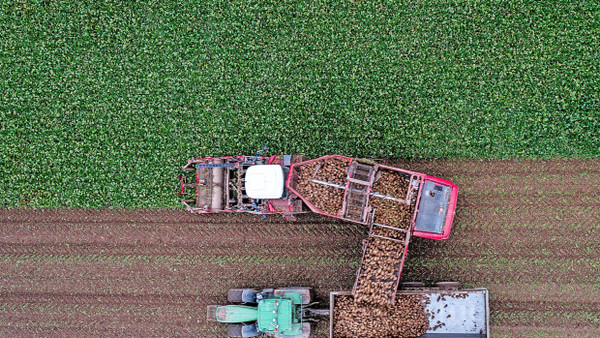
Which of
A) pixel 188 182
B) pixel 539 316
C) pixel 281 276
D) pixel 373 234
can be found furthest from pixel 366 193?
pixel 539 316

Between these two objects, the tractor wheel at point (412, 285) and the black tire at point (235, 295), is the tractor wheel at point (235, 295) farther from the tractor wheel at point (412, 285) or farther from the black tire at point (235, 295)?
the tractor wheel at point (412, 285)

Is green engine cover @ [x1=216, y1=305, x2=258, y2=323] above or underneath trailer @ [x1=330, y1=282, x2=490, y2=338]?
underneath

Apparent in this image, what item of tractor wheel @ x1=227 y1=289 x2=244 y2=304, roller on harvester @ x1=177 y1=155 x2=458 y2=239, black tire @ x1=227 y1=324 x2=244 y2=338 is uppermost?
roller on harvester @ x1=177 y1=155 x2=458 y2=239

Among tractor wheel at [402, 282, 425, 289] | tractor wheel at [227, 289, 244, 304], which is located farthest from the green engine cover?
tractor wheel at [402, 282, 425, 289]

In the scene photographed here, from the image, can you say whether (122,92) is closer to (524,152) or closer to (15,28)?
(15,28)

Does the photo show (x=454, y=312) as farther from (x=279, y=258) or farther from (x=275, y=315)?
(x=279, y=258)

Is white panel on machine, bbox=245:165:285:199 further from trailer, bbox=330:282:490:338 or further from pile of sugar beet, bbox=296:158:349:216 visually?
trailer, bbox=330:282:490:338
